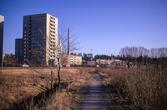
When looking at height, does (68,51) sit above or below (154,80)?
above

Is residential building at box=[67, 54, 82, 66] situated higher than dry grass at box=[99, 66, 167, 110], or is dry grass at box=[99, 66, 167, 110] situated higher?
residential building at box=[67, 54, 82, 66]

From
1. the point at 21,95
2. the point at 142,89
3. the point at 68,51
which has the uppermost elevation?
the point at 68,51

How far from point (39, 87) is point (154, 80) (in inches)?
675

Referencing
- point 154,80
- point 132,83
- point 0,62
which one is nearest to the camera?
point 154,80

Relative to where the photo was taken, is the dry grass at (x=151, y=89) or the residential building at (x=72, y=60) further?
the residential building at (x=72, y=60)

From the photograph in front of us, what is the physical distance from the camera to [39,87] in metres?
26.8

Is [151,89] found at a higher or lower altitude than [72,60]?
lower

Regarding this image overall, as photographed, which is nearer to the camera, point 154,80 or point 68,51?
point 154,80

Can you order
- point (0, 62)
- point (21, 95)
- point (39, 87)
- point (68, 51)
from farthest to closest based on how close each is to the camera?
1. point (0, 62)
2. point (39, 87)
3. point (68, 51)
4. point (21, 95)

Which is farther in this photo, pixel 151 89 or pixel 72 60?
pixel 72 60

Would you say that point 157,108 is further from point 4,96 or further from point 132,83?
point 4,96

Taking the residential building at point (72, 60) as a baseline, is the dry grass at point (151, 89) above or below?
below

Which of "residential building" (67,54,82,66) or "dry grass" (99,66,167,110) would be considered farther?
"residential building" (67,54,82,66)

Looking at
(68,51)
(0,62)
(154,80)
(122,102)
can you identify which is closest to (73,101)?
(122,102)
